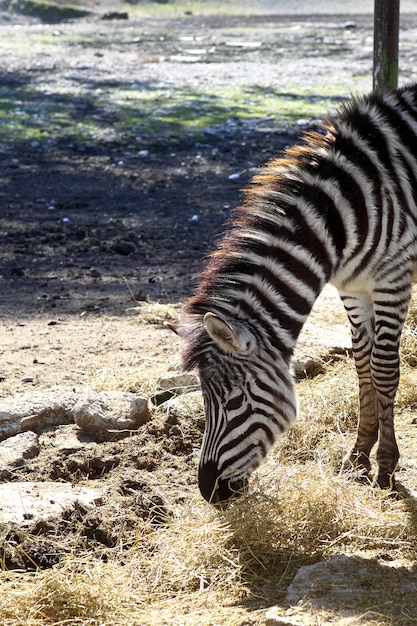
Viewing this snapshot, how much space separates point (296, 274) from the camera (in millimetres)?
4285

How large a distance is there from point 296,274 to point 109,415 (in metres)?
1.83

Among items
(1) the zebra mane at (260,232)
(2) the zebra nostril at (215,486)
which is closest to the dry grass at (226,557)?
(2) the zebra nostril at (215,486)

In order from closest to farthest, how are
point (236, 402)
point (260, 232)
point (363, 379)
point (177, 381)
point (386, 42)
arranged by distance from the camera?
1. point (236, 402)
2. point (260, 232)
3. point (363, 379)
4. point (177, 381)
5. point (386, 42)

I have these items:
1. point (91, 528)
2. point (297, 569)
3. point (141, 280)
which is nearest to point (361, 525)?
point (297, 569)

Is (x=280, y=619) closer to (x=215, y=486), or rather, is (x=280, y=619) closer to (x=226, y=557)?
(x=226, y=557)

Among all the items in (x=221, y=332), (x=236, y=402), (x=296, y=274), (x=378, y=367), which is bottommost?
(x=378, y=367)

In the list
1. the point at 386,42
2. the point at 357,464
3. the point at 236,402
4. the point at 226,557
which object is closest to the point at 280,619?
the point at 226,557

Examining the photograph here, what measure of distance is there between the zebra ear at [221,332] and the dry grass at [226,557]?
87 centimetres

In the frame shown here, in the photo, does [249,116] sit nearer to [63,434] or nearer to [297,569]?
[63,434]

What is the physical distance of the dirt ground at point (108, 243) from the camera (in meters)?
6.11

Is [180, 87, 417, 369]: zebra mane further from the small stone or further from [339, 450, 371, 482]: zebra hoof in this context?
the small stone

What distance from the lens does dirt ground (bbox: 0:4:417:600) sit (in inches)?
240

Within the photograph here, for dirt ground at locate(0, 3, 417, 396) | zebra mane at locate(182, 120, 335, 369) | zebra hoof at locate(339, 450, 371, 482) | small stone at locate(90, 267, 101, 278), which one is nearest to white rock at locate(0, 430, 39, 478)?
dirt ground at locate(0, 3, 417, 396)

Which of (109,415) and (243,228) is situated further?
(109,415)
